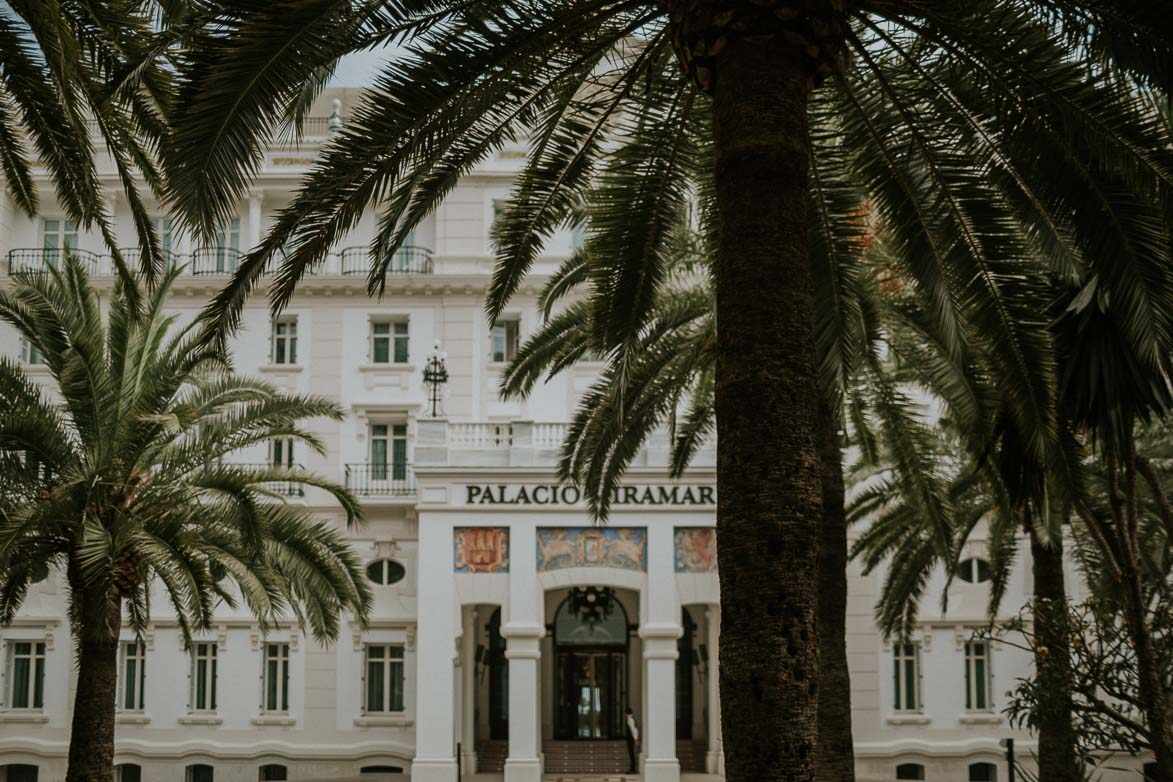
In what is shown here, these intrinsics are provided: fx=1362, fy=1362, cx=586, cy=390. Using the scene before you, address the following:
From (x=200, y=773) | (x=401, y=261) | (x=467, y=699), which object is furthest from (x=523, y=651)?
(x=401, y=261)

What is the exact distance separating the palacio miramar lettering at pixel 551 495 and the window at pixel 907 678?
22.8 ft

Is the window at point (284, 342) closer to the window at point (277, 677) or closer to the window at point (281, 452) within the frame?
the window at point (281, 452)

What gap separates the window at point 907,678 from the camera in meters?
33.4

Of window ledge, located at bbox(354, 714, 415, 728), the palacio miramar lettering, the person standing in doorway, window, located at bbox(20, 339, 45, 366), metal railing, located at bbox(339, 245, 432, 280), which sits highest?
metal railing, located at bbox(339, 245, 432, 280)

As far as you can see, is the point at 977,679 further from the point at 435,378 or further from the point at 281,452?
the point at 281,452

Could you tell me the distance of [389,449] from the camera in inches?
1384

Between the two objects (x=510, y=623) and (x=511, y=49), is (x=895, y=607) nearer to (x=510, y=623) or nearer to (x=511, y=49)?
(x=510, y=623)

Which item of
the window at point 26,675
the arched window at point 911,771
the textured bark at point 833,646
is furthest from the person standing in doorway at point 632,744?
the textured bark at point 833,646

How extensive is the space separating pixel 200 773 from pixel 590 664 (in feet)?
34.6

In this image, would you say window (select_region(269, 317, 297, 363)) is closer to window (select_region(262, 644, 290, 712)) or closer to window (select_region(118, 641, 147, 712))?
window (select_region(262, 644, 290, 712))

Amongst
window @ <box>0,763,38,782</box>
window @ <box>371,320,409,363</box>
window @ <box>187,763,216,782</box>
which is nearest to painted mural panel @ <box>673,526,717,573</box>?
window @ <box>371,320,409,363</box>

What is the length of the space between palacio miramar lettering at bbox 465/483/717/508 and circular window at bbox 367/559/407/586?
456cm

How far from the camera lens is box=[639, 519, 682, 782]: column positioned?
29.7m

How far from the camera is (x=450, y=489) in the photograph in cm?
3069
